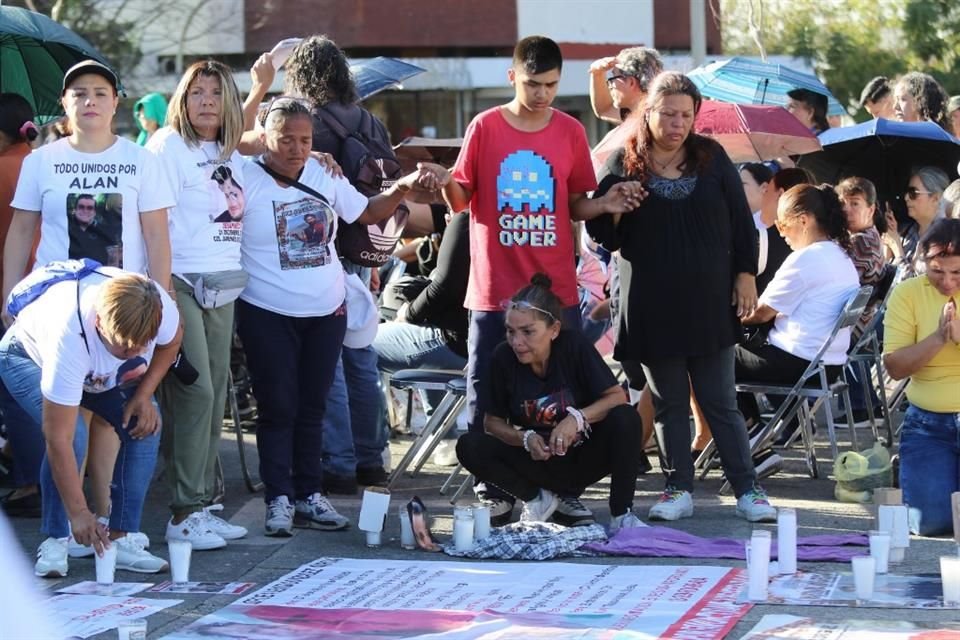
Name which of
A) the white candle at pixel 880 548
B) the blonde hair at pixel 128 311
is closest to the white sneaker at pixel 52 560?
the blonde hair at pixel 128 311

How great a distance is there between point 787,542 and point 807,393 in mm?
1975

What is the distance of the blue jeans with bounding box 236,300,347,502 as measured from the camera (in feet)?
22.2

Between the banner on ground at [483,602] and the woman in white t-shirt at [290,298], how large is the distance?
685mm

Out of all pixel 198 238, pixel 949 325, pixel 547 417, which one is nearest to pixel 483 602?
pixel 547 417

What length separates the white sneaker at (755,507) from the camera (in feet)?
22.9

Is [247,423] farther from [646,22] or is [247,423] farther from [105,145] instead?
[646,22]

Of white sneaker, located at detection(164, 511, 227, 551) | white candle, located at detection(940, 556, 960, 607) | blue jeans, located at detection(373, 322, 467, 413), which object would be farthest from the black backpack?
white candle, located at detection(940, 556, 960, 607)

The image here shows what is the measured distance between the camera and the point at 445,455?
883 centimetres

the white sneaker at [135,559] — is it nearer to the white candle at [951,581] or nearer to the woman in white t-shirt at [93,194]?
the woman in white t-shirt at [93,194]

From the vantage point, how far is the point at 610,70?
8.53 m

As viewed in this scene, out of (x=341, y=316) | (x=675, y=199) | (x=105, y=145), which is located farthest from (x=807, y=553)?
(x=105, y=145)

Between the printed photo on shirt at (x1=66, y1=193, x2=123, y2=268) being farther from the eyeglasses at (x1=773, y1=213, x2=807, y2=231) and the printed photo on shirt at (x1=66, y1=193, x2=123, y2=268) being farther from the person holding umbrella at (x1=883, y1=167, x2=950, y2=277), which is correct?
the person holding umbrella at (x1=883, y1=167, x2=950, y2=277)

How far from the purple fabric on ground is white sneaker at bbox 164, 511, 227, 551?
4.82 feet

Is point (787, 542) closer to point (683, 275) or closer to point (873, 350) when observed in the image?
point (683, 275)
